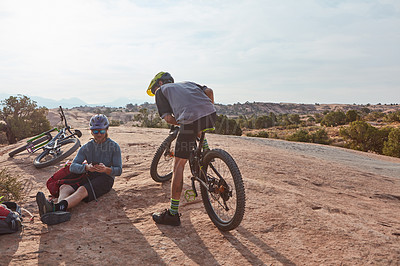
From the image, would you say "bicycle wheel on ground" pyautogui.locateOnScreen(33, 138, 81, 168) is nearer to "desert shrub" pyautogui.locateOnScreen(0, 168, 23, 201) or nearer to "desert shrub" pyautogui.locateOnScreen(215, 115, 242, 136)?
"desert shrub" pyautogui.locateOnScreen(0, 168, 23, 201)

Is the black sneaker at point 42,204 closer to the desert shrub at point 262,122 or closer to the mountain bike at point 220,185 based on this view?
the mountain bike at point 220,185

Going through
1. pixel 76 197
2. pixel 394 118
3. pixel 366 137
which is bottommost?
pixel 76 197

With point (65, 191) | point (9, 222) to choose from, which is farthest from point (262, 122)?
point (9, 222)

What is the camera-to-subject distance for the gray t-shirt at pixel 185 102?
3373mm

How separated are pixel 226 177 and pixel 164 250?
1104 millimetres

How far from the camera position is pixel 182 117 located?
336 centimetres

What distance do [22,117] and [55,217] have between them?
2579 cm

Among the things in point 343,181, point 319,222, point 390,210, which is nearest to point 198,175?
point 319,222

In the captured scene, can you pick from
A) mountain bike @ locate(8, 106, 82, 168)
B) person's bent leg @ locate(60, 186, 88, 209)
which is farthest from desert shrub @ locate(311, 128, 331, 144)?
person's bent leg @ locate(60, 186, 88, 209)

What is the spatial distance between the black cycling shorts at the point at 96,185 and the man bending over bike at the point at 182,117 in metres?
1.21

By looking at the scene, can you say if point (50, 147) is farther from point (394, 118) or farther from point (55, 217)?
point (394, 118)

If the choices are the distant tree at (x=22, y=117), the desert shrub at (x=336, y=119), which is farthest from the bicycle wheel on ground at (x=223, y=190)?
the desert shrub at (x=336, y=119)

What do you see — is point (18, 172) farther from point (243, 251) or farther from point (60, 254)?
point (243, 251)

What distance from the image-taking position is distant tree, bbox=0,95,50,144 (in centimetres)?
2275
